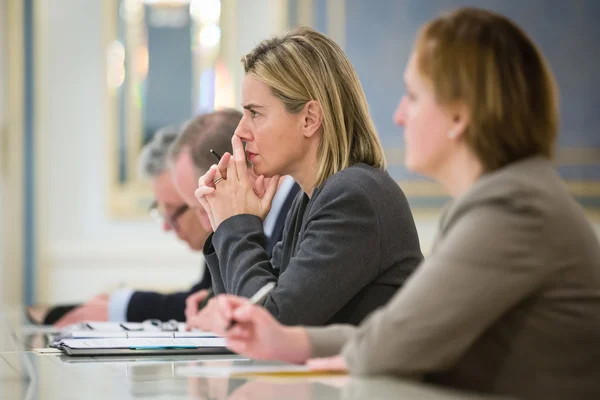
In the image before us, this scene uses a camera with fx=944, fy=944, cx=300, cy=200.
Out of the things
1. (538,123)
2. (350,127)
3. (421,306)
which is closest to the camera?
(421,306)

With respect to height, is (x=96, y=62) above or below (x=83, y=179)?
above

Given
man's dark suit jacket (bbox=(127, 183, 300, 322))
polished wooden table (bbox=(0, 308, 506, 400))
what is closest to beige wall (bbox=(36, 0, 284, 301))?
man's dark suit jacket (bbox=(127, 183, 300, 322))

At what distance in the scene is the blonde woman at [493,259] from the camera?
1111mm

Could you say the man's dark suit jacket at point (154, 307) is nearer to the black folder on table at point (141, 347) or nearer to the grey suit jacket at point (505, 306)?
the black folder on table at point (141, 347)

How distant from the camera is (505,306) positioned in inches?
44.1

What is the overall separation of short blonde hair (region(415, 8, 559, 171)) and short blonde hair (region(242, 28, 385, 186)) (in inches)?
30.4

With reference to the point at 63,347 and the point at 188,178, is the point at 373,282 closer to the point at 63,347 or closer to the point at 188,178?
the point at 63,347

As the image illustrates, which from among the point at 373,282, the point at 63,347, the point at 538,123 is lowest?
the point at 63,347

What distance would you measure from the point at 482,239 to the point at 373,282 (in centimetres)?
71

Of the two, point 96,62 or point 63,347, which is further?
point 96,62

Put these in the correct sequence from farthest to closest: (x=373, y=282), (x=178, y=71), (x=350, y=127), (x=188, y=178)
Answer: (x=178, y=71) → (x=188, y=178) → (x=350, y=127) → (x=373, y=282)

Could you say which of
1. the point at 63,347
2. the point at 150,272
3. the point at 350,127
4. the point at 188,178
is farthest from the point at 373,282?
the point at 150,272

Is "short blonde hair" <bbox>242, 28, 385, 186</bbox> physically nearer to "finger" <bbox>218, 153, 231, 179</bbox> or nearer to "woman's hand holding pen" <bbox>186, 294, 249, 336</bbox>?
"finger" <bbox>218, 153, 231, 179</bbox>

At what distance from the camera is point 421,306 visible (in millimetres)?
1108
